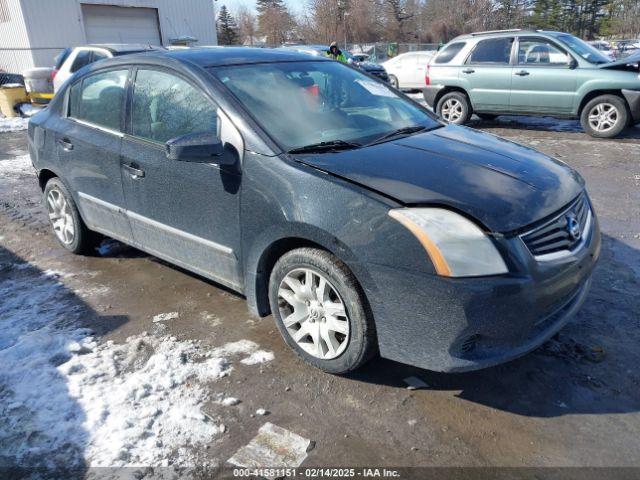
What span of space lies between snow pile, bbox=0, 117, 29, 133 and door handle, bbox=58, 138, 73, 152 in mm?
9870

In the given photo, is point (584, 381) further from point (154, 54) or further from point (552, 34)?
point (552, 34)

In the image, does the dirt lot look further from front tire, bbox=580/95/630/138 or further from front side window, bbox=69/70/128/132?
front tire, bbox=580/95/630/138

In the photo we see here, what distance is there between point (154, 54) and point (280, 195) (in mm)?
1672

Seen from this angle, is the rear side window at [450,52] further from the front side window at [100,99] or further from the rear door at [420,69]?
the front side window at [100,99]

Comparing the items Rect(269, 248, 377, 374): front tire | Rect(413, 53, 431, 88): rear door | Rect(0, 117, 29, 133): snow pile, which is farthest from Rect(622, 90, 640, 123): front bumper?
Rect(0, 117, 29, 133): snow pile

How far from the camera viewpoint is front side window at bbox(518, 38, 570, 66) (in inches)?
364

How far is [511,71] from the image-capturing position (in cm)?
967

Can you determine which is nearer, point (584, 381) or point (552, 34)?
point (584, 381)

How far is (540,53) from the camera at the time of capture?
946 centimetres

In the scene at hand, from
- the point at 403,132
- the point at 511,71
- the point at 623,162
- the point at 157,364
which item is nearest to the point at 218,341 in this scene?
the point at 157,364

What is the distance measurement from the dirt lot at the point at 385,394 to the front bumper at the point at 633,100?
5.74 meters

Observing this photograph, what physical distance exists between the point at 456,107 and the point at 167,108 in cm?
829

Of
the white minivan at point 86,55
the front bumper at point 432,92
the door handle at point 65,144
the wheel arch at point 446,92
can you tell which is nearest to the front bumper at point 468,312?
the door handle at point 65,144

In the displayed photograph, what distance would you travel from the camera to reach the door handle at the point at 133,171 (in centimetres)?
359
